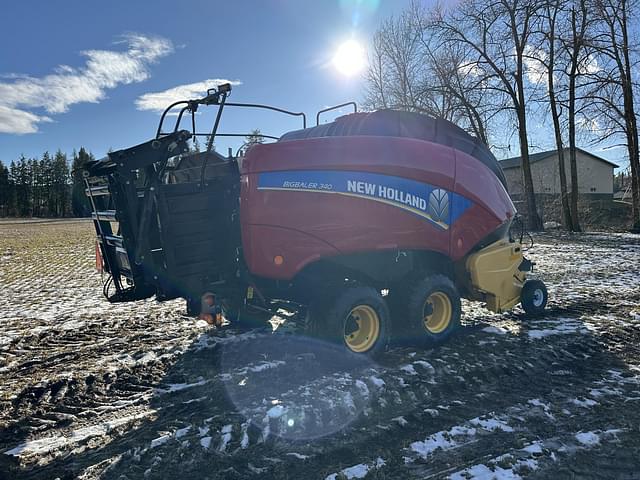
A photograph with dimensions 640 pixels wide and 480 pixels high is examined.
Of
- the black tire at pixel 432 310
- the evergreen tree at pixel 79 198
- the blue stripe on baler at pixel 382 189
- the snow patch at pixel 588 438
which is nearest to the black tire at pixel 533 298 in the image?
the black tire at pixel 432 310

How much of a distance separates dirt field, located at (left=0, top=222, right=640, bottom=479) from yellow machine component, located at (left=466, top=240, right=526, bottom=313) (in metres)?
0.34

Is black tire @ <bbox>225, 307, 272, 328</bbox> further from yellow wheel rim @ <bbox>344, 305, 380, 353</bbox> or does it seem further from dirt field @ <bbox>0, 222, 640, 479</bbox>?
yellow wheel rim @ <bbox>344, 305, 380, 353</bbox>

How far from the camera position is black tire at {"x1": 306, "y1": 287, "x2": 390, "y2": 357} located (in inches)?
175

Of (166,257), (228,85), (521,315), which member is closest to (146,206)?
(166,257)

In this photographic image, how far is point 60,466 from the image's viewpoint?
112 inches

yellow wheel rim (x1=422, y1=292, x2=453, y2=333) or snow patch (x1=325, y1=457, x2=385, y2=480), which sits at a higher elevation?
yellow wheel rim (x1=422, y1=292, x2=453, y2=333)

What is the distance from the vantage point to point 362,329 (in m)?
4.80

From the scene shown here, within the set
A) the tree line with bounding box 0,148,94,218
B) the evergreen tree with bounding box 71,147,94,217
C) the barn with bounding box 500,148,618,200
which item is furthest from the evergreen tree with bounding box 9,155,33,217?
the evergreen tree with bounding box 71,147,94,217

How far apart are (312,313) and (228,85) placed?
7.55 feet

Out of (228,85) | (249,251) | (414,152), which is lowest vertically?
(249,251)

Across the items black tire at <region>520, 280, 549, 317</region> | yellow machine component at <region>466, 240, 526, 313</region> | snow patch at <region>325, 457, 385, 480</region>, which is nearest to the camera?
snow patch at <region>325, 457, 385, 480</region>

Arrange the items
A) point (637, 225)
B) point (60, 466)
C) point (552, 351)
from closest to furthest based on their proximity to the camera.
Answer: point (60, 466)
point (552, 351)
point (637, 225)

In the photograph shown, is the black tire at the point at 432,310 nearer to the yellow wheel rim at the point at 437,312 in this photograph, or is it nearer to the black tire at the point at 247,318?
the yellow wheel rim at the point at 437,312

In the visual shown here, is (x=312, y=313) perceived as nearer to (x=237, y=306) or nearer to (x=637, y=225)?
(x=237, y=306)
